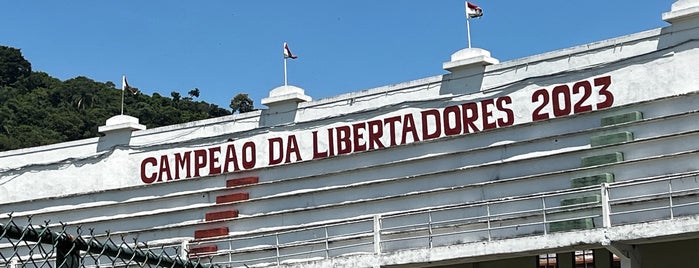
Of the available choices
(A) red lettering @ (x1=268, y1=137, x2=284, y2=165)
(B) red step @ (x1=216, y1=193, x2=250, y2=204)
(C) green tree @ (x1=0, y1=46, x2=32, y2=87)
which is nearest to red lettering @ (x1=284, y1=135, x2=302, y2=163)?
(A) red lettering @ (x1=268, y1=137, x2=284, y2=165)

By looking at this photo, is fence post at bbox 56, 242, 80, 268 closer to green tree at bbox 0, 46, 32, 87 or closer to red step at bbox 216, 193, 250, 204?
red step at bbox 216, 193, 250, 204

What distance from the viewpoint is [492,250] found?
19.2 metres

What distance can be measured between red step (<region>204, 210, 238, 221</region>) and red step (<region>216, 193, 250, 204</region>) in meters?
0.24

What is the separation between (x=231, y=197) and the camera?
24.1 metres

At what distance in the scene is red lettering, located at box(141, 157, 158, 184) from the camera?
2528 centimetres

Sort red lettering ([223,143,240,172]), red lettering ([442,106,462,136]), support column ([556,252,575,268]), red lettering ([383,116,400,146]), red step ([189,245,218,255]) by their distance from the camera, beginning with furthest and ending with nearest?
red lettering ([223,143,240,172]) < red step ([189,245,218,255]) < red lettering ([383,116,400,146]) < red lettering ([442,106,462,136]) < support column ([556,252,575,268])

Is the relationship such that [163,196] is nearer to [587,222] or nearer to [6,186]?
[6,186]

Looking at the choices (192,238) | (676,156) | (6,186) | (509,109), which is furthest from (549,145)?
(6,186)

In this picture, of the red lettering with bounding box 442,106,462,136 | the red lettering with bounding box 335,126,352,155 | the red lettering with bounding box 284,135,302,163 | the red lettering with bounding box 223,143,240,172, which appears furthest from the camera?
the red lettering with bounding box 223,143,240,172

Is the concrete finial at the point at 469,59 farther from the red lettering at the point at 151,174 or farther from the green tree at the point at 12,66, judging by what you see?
the green tree at the point at 12,66

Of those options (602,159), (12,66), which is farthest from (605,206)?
(12,66)

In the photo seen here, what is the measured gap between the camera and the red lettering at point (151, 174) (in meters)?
25.3

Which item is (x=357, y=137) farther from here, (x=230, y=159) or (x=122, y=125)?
(x=122, y=125)

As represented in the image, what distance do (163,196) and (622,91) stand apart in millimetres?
10700
